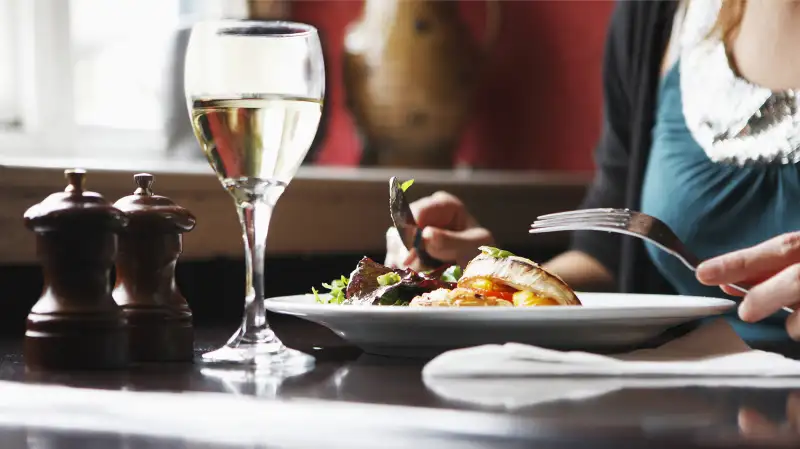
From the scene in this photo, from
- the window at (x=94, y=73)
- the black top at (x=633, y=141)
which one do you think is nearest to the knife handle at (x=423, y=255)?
the black top at (x=633, y=141)

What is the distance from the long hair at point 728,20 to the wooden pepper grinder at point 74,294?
109cm

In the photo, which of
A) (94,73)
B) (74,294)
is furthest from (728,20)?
(94,73)

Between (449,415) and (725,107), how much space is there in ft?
3.53

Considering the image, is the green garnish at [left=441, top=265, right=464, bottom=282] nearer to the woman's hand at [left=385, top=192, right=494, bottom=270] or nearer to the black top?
the woman's hand at [left=385, top=192, right=494, bottom=270]

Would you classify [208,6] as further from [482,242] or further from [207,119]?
[207,119]

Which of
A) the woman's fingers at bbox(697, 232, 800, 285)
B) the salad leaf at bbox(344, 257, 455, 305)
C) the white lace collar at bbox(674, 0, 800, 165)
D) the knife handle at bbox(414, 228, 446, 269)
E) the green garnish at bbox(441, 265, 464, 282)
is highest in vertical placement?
the white lace collar at bbox(674, 0, 800, 165)

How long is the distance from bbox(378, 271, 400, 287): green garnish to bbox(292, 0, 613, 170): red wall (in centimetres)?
157

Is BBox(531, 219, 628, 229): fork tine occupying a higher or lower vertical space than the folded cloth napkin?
higher

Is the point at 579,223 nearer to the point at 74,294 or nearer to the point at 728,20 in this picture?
the point at 74,294

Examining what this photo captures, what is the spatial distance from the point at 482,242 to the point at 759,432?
0.81 m

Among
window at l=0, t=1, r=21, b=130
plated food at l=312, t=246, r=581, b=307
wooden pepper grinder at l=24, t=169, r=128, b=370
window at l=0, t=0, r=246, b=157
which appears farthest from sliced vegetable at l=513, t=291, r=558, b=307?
window at l=0, t=1, r=21, b=130

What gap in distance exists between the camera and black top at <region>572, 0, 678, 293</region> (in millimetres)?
1774

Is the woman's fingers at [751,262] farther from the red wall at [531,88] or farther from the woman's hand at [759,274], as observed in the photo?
the red wall at [531,88]

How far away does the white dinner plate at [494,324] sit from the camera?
0.77 metres
